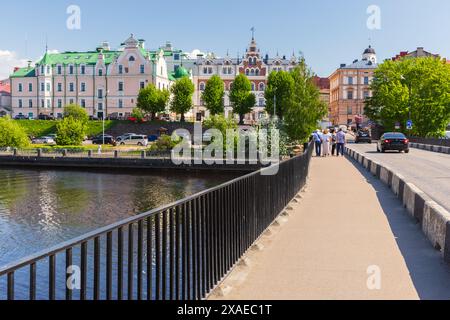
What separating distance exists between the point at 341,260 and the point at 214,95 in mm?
90505

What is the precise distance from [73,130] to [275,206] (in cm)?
5888

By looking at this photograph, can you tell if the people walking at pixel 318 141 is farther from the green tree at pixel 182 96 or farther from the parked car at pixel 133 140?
the green tree at pixel 182 96

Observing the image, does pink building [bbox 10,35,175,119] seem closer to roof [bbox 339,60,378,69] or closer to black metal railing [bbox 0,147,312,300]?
roof [bbox 339,60,378,69]

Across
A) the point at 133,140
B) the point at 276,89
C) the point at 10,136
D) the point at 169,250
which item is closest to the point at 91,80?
the point at 133,140

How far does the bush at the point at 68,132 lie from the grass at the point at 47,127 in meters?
20.8

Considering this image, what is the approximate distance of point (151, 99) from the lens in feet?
302

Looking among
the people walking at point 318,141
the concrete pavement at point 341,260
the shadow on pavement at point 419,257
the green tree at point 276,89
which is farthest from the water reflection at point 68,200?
the green tree at point 276,89

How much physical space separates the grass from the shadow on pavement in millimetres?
79705

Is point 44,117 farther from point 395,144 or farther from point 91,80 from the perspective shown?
point 395,144

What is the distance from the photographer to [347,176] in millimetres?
22719

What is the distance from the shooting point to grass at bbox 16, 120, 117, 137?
3524 inches

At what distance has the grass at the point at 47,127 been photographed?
294ft

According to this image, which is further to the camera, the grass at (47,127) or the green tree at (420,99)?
the grass at (47,127)

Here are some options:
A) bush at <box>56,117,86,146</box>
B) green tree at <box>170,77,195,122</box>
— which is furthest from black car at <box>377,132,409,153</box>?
green tree at <box>170,77,195,122</box>
